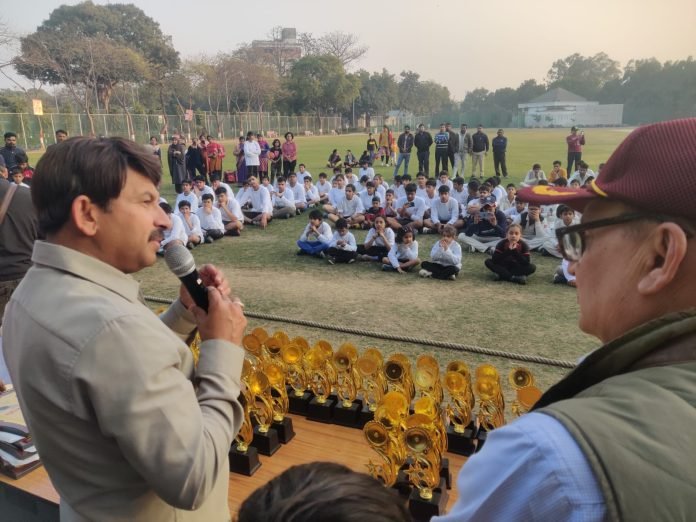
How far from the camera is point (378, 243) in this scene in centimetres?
826

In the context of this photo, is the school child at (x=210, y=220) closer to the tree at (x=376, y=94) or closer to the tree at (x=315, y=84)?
the tree at (x=315, y=84)

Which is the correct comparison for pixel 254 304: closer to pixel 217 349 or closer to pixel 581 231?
pixel 217 349

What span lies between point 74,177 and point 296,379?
2084 mm

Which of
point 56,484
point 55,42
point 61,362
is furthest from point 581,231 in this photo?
point 55,42

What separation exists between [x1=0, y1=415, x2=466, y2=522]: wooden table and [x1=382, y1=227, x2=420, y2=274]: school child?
5.02 metres

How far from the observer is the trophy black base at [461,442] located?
2.58m

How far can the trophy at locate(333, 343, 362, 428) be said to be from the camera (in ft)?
9.29

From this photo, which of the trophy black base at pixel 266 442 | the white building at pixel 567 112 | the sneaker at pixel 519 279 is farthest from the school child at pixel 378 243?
the white building at pixel 567 112

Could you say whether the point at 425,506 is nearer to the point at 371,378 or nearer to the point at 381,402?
the point at 381,402

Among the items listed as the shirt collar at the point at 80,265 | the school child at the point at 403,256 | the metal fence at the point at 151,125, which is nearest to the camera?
the shirt collar at the point at 80,265

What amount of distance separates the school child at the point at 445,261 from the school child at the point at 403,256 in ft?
1.34

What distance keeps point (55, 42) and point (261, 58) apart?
2451 cm

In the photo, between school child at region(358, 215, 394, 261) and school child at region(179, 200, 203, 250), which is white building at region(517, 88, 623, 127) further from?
school child at region(179, 200, 203, 250)

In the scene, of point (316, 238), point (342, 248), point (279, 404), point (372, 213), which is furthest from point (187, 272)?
point (372, 213)
